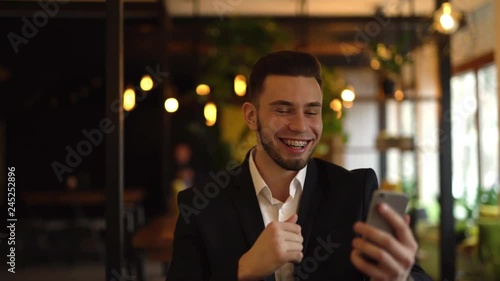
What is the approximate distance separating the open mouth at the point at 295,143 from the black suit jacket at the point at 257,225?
0.13 m

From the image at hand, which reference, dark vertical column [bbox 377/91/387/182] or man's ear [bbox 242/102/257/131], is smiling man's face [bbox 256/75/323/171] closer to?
man's ear [bbox 242/102/257/131]

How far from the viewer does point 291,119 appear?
4.80 ft

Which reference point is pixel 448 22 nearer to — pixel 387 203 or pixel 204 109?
pixel 204 109

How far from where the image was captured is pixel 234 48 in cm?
712

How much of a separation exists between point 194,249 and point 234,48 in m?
5.74

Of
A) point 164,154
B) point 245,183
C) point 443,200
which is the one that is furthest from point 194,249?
point 164,154

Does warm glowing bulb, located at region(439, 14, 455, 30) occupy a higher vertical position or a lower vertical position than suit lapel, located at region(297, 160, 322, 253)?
higher

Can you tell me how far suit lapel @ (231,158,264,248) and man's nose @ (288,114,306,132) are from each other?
0.71ft

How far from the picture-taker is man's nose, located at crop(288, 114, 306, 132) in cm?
145

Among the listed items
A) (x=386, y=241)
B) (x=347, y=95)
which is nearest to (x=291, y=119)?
(x=386, y=241)

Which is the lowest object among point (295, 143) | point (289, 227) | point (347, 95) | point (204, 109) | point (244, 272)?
point (244, 272)

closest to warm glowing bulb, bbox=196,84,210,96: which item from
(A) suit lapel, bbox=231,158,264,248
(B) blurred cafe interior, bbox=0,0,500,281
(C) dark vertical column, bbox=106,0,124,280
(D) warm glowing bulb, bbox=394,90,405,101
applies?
(B) blurred cafe interior, bbox=0,0,500,281

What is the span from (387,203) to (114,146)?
7.26 ft

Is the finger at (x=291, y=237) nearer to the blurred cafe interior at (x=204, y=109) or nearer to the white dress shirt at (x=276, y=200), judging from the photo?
the white dress shirt at (x=276, y=200)
